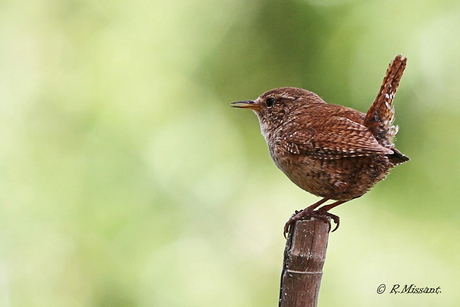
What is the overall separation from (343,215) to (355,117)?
5.67 ft

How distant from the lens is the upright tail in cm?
276

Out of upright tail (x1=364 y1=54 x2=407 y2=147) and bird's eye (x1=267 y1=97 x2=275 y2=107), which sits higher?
bird's eye (x1=267 y1=97 x2=275 y2=107)

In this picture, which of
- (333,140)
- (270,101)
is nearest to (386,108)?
(333,140)

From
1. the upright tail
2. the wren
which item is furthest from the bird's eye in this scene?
the upright tail

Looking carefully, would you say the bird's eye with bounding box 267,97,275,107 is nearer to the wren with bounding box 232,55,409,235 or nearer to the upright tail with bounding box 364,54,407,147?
the wren with bounding box 232,55,409,235

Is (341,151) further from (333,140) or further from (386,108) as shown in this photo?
(386,108)

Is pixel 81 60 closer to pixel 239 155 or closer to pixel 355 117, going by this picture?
pixel 239 155

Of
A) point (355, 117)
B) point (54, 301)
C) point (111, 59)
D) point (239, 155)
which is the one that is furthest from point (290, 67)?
point (54, 301)

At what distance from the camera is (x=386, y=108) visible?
2.80 m

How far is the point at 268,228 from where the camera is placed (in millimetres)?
4754

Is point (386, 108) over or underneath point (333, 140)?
over

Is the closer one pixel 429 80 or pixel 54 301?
pixel 429 80

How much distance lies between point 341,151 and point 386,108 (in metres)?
0.35

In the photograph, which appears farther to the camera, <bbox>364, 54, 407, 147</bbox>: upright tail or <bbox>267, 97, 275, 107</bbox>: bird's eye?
<bbox>267, 97, 275, 107</bbox>: bird's eye
